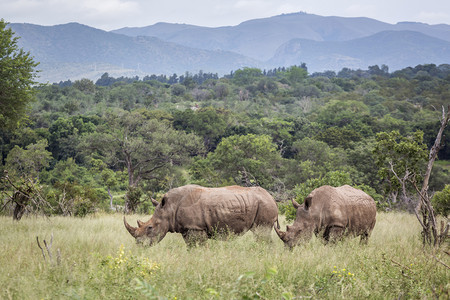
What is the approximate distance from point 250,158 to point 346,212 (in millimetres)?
33019

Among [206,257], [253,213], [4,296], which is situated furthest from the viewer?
[253,213]

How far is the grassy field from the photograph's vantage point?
528cm

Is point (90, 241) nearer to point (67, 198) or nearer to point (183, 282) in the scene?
point (183, 282)

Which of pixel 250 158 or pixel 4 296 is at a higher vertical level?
pixel 4 296

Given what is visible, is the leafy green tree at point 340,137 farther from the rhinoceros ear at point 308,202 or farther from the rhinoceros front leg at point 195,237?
the rhinoceros front leg at point 195,237

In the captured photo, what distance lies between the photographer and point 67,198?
1795cm

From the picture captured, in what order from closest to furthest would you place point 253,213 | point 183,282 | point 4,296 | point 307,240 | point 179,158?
point 4,296 < point 183,282 < point 307,240 < point 253,213 < point 179,158

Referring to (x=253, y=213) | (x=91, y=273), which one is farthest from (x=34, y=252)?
(x=253, y=213)

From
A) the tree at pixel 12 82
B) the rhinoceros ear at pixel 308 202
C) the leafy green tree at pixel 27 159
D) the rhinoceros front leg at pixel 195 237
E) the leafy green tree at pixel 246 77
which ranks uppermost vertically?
the leafy green tree at pixel 246 77

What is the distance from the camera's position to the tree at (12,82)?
563 inches

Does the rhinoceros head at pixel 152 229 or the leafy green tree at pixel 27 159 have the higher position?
the rhinoceros head at pixel 152 229

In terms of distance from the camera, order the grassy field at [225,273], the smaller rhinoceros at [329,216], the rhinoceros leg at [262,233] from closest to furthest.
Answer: the grassy field at [225,273]
the smaller rhinoceros at [329,216]
the rhinoceros leg at [262,233]

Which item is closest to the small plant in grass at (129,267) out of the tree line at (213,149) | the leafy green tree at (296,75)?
the tree line at (213,149)

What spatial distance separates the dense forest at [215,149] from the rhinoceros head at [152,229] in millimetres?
3578
